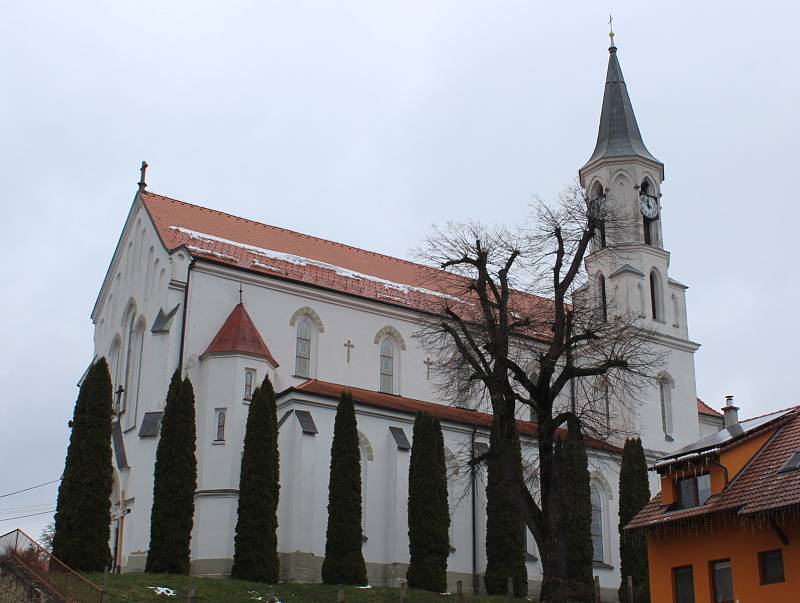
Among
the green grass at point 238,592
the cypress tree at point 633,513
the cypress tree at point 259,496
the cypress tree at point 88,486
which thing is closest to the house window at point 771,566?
the green grass at point 238,592

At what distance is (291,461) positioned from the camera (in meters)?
37.3

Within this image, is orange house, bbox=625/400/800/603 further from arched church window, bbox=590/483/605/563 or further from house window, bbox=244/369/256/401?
arched church window, bbox=590/483/605/563

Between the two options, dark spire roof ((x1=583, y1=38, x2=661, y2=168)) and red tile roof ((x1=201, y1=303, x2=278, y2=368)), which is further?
dark spire roof ((x1=583, y1=38, x2=661, y2=168))

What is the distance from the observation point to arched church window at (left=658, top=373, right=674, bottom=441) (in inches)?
1923

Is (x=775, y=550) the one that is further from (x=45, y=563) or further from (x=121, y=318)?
(x=121, y=318)

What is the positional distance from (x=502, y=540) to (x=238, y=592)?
11.4 m

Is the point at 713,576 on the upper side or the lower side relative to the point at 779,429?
lower

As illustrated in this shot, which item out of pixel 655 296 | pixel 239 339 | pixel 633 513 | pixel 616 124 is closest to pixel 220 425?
pixel 239 339

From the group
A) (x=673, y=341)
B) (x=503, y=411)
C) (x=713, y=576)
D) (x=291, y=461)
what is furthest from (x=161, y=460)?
(x=673, y=341)

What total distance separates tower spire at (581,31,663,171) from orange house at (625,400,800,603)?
83.1 feet

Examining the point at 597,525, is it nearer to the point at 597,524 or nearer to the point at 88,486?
the point at 597,524

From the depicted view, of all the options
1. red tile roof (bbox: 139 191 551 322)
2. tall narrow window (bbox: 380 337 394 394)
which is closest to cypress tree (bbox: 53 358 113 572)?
red tile roof (bbox: 139 191 551 322)

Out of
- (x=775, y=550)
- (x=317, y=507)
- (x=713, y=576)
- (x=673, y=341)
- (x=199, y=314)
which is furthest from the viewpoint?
(x=673, y=341)

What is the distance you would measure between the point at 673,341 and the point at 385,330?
49.5ft
